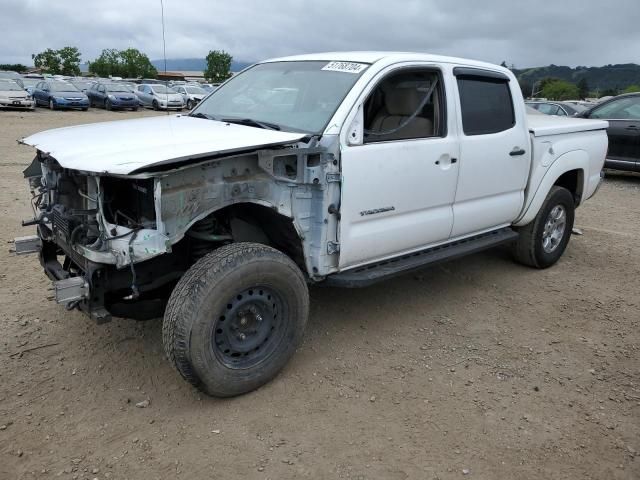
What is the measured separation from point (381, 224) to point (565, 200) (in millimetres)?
2687

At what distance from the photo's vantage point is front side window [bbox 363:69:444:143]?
12.7ft

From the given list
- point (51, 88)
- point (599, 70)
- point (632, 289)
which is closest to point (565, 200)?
point (632, 289)

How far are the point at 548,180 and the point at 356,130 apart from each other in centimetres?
251

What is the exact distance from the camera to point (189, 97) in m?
33.0

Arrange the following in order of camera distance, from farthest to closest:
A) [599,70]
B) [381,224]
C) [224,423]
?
[599,70], [381,224], [224,423]

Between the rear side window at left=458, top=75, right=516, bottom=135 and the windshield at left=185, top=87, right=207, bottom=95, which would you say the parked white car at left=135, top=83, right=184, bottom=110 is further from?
the rear side window at left=458, top=75, right=516, bottom=135

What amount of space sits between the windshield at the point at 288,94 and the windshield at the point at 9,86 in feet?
83.1

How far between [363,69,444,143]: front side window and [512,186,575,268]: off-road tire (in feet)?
5.97

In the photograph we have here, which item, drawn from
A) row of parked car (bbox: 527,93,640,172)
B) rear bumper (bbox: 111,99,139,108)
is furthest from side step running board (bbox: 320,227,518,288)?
rear bumper (bbox: 111,99,139,108)

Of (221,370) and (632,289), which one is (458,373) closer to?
(221,370)

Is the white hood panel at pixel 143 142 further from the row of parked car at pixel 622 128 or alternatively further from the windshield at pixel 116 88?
the windshield at pixel 116 88

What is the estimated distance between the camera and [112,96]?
29000 millimetres

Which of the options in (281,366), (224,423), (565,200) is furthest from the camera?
(565,200)

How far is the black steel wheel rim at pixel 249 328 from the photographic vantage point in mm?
3117
